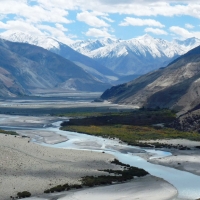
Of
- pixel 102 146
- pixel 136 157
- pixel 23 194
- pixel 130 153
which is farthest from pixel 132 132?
pixel 23 194

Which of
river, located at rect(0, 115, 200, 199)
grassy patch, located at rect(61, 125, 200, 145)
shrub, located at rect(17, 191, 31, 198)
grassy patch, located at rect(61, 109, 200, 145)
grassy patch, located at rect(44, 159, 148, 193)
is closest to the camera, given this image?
shrub, located at rect(17, 191, 31, 198)

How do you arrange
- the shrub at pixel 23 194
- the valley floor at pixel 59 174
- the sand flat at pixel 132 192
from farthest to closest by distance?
the valley floor at pixel 59 174, the sand flat at pixel 132 192, the shrub at pixel 23 194

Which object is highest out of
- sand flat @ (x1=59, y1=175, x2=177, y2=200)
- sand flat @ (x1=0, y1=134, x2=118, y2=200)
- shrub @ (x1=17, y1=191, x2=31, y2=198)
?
sand flat @ (x1=0, y1=134, x2=118, y2=200)

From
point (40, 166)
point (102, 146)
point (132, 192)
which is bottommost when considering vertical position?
point (132, 192)

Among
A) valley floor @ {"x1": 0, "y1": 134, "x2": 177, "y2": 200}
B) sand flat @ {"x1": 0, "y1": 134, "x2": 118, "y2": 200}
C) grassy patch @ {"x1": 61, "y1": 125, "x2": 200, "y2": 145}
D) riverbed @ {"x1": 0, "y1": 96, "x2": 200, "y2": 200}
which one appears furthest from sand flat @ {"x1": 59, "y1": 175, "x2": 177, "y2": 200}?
grassy patch @ {"x1": 61, "y1": 125, "x2": 200, "y2": 145}

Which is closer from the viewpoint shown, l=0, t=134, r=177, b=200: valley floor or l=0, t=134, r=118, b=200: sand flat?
l=0, t=134, r=177, b=200: valley floor

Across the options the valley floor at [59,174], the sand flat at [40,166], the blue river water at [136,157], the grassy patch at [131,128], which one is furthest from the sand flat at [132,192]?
the grassy patch at [131,128]

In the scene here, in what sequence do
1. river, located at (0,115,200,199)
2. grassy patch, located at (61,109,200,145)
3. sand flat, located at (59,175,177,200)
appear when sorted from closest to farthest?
sand flat, located at (59,175,177,200)
river, located at (0,115,200,199)
grassy patch, located at (61,109,200,145)

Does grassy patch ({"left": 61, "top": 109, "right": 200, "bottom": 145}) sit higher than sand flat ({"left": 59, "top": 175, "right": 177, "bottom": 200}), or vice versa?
grassy patch ({"left": 61, "top": 109, "right": 200, "bottom": 145})

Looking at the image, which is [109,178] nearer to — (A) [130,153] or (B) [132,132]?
(A) [130,153]

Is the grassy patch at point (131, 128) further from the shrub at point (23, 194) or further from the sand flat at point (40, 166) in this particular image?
the shrub at point (23, 194)

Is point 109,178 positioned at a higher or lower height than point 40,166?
lower

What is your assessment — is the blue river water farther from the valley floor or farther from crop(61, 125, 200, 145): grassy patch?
crop(61, 125, 200, 145): grassy patch
